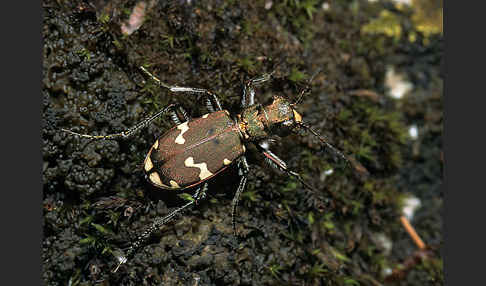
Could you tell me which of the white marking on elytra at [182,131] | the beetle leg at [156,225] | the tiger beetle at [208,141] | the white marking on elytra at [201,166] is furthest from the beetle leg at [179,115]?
the beetle leg at [156,225]

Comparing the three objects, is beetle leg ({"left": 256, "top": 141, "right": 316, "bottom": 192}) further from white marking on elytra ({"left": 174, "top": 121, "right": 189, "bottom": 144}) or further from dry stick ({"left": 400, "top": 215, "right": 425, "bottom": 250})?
dry stick ({"left": 400, "top": 215, "right": 425, "bottom": 250})

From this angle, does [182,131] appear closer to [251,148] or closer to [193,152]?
[193,152]

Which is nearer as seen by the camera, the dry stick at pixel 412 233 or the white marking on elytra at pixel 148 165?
the white marking on elytra at pixel 148 165

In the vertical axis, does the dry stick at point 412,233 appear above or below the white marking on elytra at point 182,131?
below

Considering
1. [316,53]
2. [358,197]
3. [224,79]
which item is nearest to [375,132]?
[358,197]

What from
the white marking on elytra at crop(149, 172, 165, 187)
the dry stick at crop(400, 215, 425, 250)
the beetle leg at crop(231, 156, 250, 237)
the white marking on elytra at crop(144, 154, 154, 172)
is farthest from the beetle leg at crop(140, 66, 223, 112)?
the dry stick at crop(400, 215, 425, 250)

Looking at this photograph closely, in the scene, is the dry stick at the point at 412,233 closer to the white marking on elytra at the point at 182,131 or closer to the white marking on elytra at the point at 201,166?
the white marking on elytra at the point at 201,166

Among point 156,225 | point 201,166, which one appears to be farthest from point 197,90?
point 156,225
